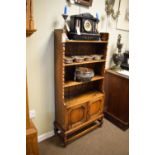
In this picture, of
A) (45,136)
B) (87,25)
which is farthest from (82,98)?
(87,25)

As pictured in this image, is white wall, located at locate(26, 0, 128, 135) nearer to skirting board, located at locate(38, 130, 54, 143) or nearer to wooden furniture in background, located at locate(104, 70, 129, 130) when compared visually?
skirting board, located at locate(38, 130, 54, 143)

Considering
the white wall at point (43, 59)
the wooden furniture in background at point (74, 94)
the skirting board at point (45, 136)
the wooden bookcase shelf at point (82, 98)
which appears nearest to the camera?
the white wall at point (43, 59)

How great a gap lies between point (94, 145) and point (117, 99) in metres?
0.87

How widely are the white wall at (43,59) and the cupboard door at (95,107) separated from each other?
0.54 m

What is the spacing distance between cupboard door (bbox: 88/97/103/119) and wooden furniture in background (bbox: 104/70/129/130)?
0.37m

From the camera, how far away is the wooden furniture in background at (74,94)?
1884 mm

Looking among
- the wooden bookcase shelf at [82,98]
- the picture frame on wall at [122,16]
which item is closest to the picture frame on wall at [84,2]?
the picture frame on wall at [122,16]

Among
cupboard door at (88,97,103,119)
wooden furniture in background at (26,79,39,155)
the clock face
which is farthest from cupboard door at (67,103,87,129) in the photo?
the clock face

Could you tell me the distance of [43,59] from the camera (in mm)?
1891

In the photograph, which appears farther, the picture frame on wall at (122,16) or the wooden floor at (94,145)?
the picture frame on wall at (122,16)

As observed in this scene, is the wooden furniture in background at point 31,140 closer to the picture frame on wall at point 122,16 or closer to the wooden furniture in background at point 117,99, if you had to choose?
the wooden furniture in background at point 117,99

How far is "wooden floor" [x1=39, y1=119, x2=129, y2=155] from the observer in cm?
194
